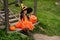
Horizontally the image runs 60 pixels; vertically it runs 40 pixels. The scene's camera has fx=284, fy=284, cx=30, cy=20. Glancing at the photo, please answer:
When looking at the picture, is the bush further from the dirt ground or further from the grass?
the grass

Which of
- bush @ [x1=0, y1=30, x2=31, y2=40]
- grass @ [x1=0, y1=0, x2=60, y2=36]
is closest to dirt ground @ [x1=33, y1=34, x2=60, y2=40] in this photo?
grass @ [x1=0, y1=0, x2=60, y2=36]

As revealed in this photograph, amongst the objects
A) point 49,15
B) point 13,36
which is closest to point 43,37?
point 13,36

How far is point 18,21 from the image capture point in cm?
1112

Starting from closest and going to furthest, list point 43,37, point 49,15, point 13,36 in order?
point 13,36 → point 43,37 → point 49,15

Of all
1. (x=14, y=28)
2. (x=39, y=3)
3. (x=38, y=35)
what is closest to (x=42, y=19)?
(x=38, y=35)

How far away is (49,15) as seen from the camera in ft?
47.7

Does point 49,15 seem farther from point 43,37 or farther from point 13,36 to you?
point 13,36

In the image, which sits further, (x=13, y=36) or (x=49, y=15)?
(x=49, y=15)

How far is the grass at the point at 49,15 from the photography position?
12203 millimetres

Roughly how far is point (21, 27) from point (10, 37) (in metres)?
1.10

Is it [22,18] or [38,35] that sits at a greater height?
[22,18]

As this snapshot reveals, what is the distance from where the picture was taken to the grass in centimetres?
1220

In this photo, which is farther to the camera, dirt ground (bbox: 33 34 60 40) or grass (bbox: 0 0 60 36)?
grass (bbox: 0 0 60 36)

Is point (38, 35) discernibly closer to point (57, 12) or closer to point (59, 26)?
point (59, 26)
